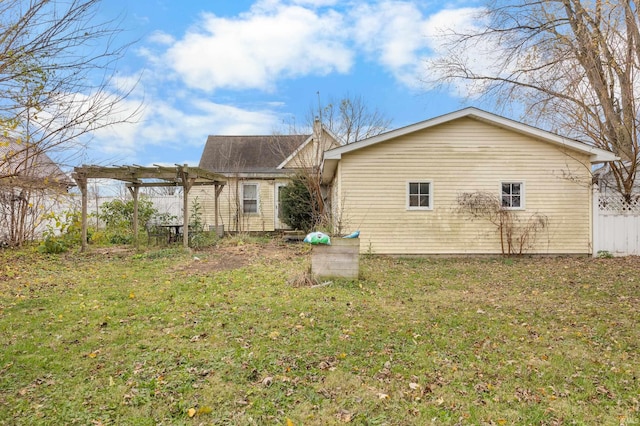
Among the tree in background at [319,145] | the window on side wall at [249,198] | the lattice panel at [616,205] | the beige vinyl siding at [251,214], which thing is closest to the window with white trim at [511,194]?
the lattice panel at [616,205]

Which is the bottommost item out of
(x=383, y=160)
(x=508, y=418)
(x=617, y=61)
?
(x=508, y=418)

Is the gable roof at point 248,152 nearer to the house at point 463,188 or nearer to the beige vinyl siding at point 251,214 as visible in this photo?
the beige vinyl siding at point 251,214

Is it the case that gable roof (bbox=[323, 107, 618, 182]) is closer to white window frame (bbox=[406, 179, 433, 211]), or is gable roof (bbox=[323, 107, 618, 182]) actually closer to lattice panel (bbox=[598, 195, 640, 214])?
lattice panel (bbox=[598, 195, 640, 214])

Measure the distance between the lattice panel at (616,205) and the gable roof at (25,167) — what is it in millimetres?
12920

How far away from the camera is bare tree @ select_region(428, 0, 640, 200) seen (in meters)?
11.8

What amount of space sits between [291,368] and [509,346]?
239 centimetres

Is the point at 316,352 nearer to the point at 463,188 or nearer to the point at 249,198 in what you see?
the point at 463,188

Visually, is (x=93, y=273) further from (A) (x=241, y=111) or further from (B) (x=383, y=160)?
(A) (x=241, y=111)

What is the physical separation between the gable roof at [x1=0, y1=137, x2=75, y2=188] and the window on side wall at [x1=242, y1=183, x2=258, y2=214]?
10516 mm

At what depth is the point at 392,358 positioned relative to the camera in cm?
384

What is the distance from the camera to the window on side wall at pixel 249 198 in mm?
17094

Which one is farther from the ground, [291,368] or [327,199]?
[327,199]

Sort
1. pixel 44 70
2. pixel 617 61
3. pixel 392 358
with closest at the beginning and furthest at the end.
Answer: pixel 392 358
pixel 44 70
pixel 617 61

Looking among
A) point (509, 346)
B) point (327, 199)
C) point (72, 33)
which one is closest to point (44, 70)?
point (72, 33)
